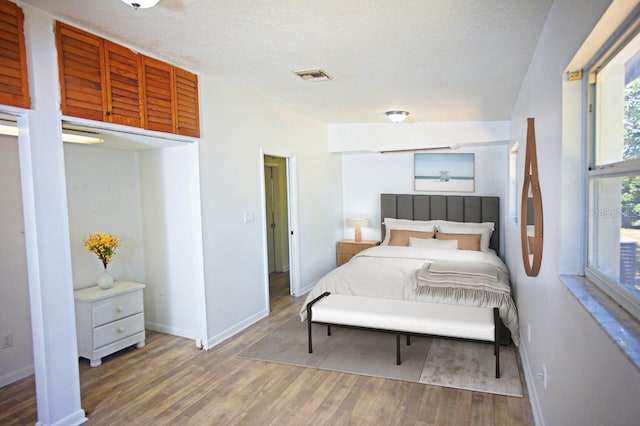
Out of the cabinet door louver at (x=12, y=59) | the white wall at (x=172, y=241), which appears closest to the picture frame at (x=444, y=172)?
the white wall at (x=172, y=241)

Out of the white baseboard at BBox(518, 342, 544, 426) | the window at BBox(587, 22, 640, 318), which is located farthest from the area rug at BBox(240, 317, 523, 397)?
the window at BBox(587, 22, 640, 318)

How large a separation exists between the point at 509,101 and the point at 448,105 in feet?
2.04

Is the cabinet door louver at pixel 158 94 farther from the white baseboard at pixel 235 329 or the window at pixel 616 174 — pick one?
the window at pixel 616 174

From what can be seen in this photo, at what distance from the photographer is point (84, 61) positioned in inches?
98.8

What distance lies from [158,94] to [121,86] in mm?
345

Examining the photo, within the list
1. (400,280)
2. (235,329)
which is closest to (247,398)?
(235,329)

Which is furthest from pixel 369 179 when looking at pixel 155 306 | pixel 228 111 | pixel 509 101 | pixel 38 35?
pixel 38 35

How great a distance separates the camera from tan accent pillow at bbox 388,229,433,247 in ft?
18.6

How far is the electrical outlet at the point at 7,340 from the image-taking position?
2994 mm

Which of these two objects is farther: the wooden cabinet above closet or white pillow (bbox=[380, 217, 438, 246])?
white pillow (bbox=[380, 217, 438, 246])

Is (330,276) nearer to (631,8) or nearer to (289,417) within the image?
(289,417)

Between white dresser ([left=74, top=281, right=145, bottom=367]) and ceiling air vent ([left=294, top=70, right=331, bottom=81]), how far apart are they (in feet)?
7.80

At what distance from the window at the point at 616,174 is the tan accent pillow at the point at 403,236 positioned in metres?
3.99

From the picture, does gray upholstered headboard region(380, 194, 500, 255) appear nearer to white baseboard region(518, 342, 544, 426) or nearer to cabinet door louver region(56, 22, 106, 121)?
white baseboard region(518, 342, 544, 426)
